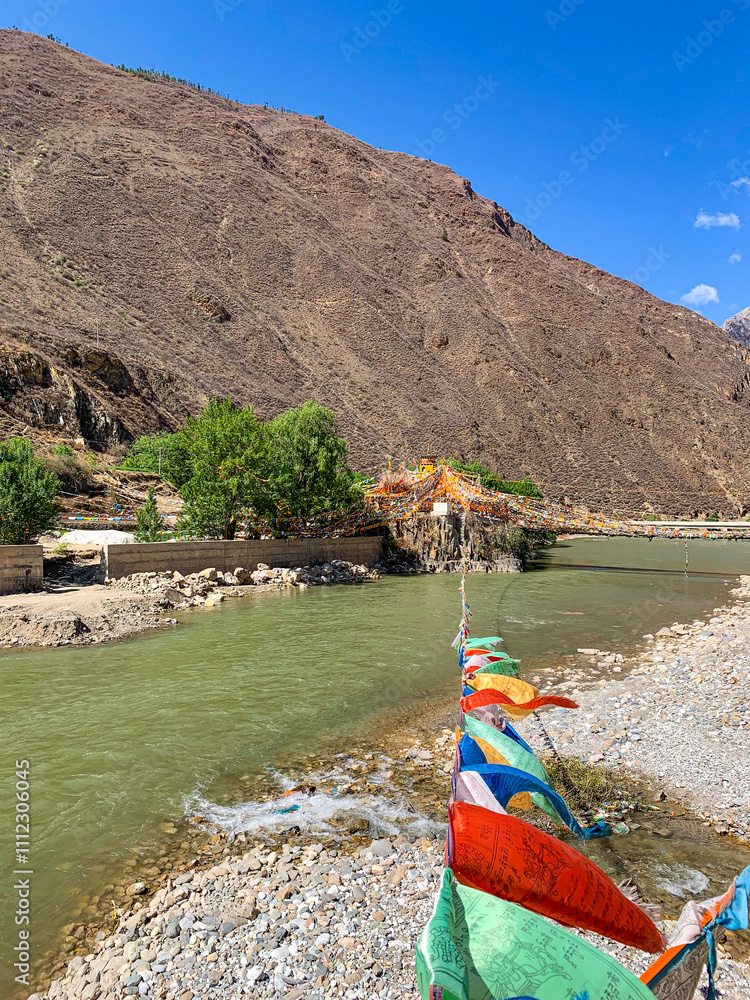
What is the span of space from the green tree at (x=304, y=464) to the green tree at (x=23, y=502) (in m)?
6.58

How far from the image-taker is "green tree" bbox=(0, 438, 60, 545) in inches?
586

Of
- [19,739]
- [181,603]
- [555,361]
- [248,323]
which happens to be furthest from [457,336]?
[19,739]

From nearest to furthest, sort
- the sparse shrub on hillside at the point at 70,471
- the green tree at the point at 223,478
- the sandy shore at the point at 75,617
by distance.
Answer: the sandy shore at the point at 75,617 → the green tree at the point at 223,478 → the sparse shrub on hillside at the point at 70,471

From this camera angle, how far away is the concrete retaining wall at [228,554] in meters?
15.9

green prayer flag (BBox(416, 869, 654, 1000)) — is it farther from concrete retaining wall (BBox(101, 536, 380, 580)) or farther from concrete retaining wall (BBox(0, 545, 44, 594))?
concrete retaining wall (BBox(101, 536, 380, 580))

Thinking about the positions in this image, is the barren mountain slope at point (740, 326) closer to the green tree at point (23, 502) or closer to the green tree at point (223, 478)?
the green tree at point (223, 478)

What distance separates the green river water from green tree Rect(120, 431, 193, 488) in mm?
13421

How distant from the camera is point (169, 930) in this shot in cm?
354

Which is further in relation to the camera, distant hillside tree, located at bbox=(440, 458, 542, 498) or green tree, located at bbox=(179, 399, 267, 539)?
distant hillside tree, located at bbox=(440, 458, 542, 498)

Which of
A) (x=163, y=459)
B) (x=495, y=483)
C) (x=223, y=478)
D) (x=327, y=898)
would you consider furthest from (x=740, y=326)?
(x=327, y=898)

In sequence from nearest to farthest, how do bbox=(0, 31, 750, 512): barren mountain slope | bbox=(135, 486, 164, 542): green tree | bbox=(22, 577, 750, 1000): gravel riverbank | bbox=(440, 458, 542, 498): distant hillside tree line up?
bbox=(22, 577, 750, 1000): gravel riverbank
bbox=(135, 486, 164, 542): green tree
bbox=(440, 458, 542, 498): distant hillside tree
bbox=(0, 31, 750, 512): barren mountain slope

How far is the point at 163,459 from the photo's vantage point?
2981 centimetres

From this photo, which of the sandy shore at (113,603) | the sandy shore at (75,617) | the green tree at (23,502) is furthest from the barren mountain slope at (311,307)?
the sandy shore at (75,617)

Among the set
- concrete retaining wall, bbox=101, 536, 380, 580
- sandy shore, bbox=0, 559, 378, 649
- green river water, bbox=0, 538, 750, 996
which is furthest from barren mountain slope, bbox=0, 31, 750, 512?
green river water, bbox=0, 538, 750, 996
